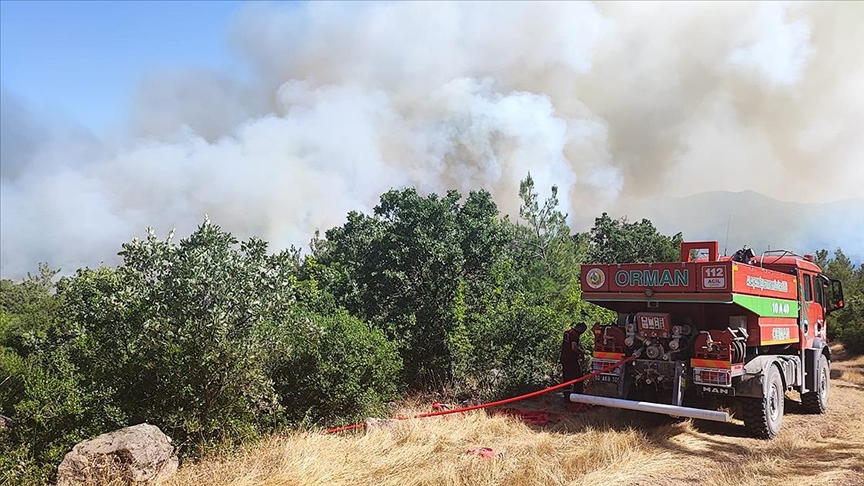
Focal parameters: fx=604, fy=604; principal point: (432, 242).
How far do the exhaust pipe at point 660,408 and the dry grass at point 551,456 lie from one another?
35 cm

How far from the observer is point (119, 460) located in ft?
20.2

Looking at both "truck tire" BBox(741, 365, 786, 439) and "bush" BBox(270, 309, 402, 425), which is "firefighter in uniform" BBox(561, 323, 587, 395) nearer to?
"truck tire" BBox(741, 365, 786, 439)

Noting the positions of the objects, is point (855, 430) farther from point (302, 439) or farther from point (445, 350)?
point (302, 439)

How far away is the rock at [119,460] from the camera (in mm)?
6027

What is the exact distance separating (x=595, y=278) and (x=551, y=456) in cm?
332

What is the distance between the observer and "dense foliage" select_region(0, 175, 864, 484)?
24.2 feet

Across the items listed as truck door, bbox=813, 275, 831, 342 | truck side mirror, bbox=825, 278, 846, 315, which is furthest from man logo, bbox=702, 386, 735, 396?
truck side mirror, bbox=825, 278, 846, 315

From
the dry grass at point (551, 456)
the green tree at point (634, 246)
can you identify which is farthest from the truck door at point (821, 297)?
the green tree at point (634, 246)

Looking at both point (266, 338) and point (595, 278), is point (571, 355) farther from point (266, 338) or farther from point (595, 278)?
point (266, 338)

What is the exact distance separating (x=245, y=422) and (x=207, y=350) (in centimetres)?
111

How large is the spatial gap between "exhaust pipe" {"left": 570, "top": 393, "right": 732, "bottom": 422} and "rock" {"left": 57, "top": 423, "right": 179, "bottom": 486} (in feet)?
19.1

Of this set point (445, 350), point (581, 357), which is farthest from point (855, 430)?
point (445, 350)

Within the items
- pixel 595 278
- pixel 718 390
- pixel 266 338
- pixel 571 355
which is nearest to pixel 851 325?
pixel 571 355

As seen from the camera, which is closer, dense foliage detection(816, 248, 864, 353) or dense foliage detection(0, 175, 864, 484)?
dense foliage detection(0, 175, 864, 484)
